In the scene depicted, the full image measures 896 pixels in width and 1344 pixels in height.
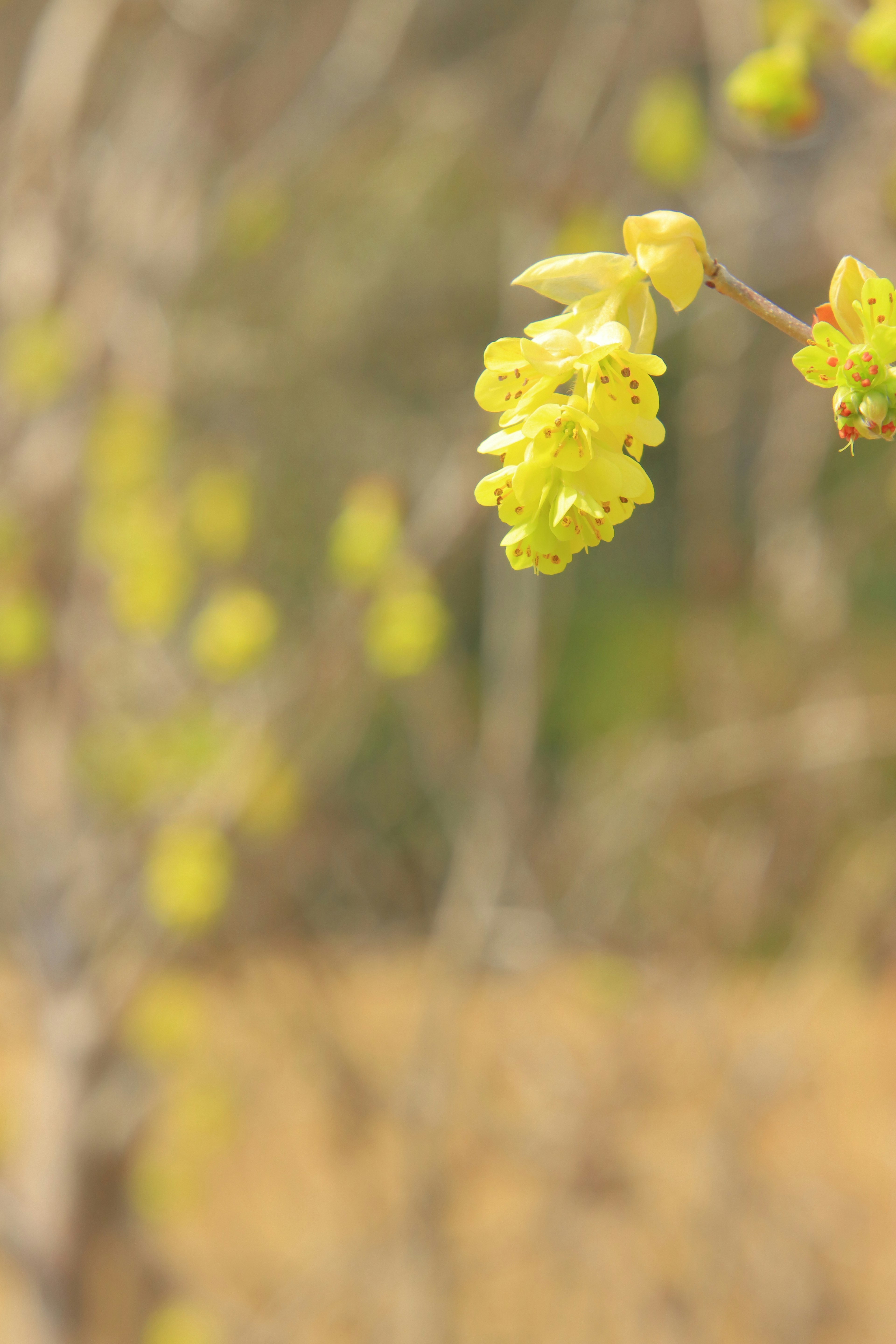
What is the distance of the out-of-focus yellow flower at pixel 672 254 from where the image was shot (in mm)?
685

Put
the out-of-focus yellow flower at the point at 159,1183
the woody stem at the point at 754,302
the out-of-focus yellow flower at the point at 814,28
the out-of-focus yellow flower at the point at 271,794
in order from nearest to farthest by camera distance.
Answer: the woody stem at the point at 754,302, the out-of-focus yellow flower at the point at 814,28, the out-of-focus yellow flower at the point at 271,794, the out-of-focus yellow flower at the point at 159,1183

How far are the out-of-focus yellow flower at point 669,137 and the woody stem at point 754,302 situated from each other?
2333mm

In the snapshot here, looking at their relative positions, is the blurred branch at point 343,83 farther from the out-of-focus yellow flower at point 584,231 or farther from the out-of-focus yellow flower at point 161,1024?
the out-of-focus yellow flower at point 161,1024

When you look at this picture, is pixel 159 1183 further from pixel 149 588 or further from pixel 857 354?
pixel 857 354

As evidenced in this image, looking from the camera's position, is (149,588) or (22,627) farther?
(149,588)

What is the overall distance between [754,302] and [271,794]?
8.67 ft

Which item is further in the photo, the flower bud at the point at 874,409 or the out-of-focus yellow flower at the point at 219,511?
the out-of-focus yellow flower at the point at 219,511

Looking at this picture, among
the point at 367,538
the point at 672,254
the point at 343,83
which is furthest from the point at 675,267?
the point at 343,83

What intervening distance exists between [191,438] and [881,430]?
3.62 m

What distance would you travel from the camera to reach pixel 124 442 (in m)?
2.92

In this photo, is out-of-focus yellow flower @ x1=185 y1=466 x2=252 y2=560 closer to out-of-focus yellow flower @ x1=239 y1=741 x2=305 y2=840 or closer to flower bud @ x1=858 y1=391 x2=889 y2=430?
out-of-focus yellow flower @ x1=239 y1=741 x2=305 y2=840

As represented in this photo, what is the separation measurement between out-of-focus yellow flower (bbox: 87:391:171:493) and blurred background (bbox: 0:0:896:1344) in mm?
10

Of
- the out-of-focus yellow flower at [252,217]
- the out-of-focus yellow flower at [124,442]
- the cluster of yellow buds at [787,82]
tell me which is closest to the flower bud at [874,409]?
the cluster of yellow buds at [787,82]

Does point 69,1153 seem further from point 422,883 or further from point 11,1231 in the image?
point 422,883
